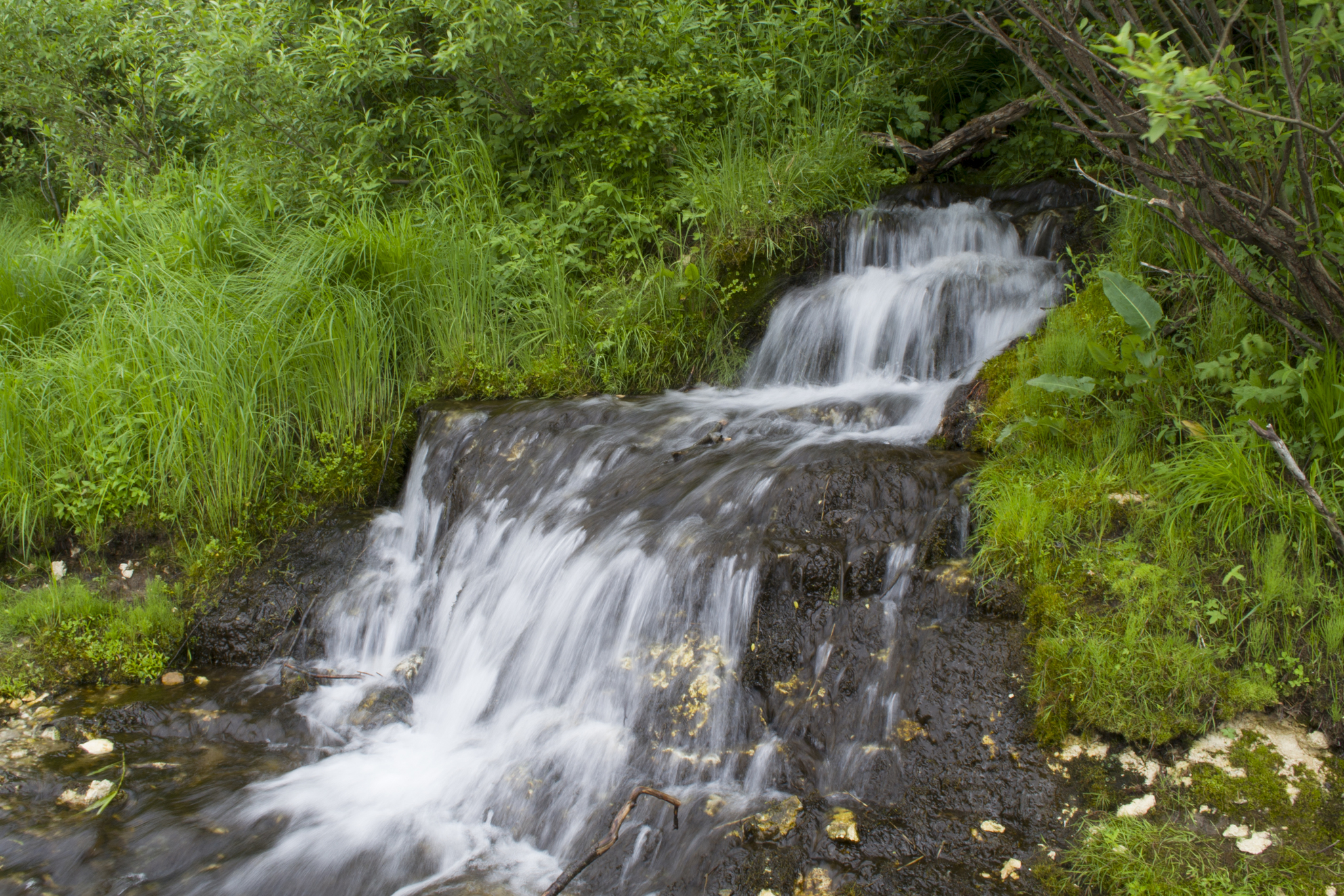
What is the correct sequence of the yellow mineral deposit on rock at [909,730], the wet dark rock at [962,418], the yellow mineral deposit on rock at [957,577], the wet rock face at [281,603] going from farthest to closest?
the wet rock face at [281,603] → the wet dark rock at [962,418] → the yellow mineral deposit on rock at [957,577] → the yellow mineral deposit on rock at [909,730]

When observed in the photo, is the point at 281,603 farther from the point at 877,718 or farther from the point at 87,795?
the point at 877,718

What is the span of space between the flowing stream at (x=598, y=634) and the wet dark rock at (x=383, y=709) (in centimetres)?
1

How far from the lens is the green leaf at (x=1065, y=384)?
3.47 m

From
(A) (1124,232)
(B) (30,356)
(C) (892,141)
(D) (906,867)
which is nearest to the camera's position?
(D) (906,867)

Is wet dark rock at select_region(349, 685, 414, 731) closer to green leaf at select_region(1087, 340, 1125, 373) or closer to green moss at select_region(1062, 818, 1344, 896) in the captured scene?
green moss at select_region(1062, 818, 1344, 896)

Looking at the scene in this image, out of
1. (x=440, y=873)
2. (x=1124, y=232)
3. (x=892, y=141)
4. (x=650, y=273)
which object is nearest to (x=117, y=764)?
(x=440, y=873)

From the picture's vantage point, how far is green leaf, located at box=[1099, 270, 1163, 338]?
3.44m

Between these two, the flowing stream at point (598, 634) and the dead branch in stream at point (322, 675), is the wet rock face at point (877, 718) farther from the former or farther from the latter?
the dead branch in stream at point (322, 675)

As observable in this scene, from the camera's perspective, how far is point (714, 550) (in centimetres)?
344

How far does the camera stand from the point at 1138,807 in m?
2.52

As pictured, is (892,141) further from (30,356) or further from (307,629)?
(30,356)

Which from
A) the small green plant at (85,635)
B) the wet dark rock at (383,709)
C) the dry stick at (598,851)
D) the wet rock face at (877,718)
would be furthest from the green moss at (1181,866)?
the small green plant at (85,635)

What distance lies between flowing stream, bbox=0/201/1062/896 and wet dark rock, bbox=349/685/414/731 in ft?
0.04

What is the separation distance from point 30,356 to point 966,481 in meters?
5.49
